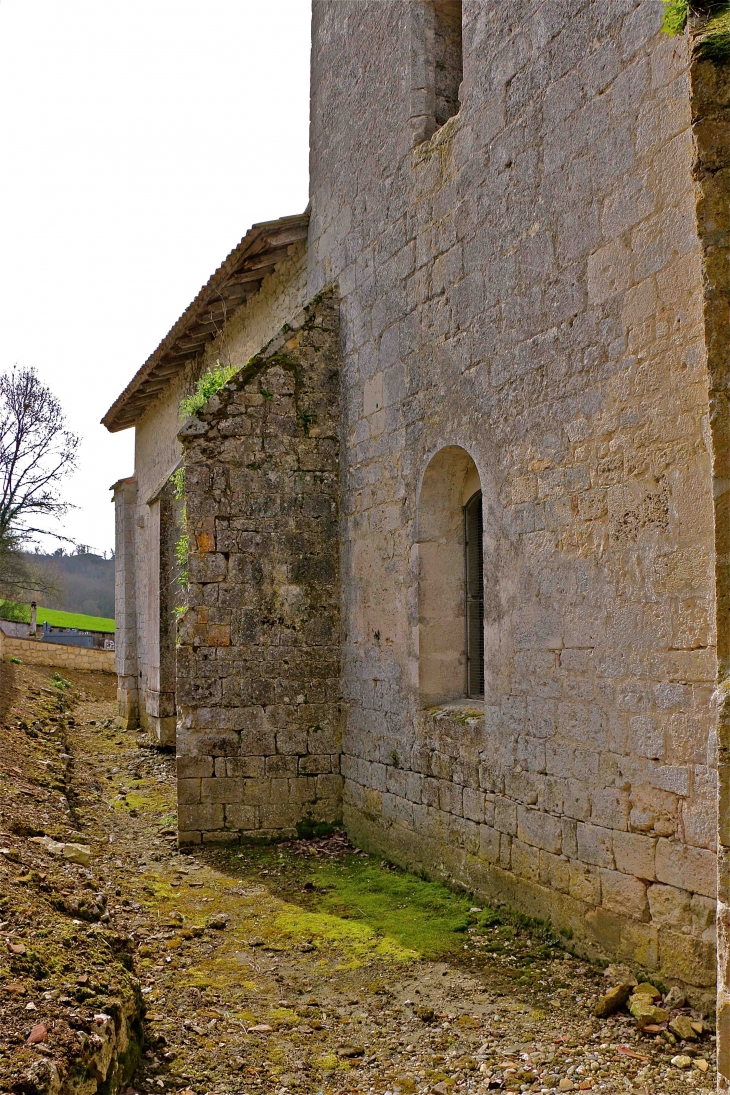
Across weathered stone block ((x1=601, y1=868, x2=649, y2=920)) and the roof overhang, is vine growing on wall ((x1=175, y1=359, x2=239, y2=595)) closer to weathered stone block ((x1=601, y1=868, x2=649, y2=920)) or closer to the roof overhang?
the roof overhang

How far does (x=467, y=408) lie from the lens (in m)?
6.40

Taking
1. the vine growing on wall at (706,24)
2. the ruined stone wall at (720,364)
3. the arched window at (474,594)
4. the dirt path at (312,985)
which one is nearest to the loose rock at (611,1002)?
the dirt path at (312,985)

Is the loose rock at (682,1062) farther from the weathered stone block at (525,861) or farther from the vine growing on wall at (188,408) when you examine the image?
the vine growing on wall at (188,408)

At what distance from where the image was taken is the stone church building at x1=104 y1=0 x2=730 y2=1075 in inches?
178

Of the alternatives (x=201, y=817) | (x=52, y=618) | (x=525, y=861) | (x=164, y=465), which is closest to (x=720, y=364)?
(x=525, y=861)

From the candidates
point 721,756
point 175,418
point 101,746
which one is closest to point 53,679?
point 101,746

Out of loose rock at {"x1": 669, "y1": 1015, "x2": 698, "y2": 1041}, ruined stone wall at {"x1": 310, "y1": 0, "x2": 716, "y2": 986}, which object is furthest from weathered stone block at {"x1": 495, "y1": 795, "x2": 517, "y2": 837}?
loose rock at {"x1": 669, "y1": 1015, "x2": 698, "y2": 1041}

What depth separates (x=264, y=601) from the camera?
8219mm

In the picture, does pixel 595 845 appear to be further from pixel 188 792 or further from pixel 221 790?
pixel 188 792

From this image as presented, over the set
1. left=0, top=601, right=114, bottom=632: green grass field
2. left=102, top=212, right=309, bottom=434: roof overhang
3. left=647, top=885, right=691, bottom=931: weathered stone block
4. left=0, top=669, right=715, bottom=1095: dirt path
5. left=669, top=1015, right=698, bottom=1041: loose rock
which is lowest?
left=0, top=669, right=715, bottom=1095: dirt path

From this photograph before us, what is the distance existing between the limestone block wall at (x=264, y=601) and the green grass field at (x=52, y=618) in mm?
27836

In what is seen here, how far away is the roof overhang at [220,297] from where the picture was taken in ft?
30.9

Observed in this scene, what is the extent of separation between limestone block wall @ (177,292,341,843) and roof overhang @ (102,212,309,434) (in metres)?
1.35

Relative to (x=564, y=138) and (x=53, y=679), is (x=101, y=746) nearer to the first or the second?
(x=53, y=679)
